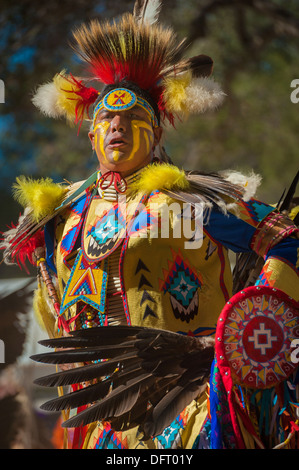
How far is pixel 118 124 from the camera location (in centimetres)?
267

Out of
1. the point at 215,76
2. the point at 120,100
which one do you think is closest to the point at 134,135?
the point at 120,100

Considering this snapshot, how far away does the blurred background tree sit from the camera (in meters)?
5.54

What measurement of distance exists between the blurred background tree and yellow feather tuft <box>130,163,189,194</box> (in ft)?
9.32

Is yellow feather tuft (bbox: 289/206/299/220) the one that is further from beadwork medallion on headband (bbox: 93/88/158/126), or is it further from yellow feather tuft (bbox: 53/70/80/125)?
yellow feather tuft (bbox: 53/70/80/125)

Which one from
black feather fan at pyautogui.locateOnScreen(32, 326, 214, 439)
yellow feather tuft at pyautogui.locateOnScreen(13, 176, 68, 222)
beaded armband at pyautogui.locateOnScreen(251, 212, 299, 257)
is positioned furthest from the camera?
yellow feather tuft at pyautogui.locateOnScreen(13, 176, 68, 222)

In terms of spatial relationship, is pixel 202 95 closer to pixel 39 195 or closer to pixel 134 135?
pixel 134 135

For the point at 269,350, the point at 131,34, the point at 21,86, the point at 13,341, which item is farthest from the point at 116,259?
the point at 21,86

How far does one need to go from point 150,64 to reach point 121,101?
233mm

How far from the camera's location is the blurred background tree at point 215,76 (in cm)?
554

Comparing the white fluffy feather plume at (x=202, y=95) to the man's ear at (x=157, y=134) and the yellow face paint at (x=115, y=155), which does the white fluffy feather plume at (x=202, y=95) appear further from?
the yellow face paint at (x=115, y=155)

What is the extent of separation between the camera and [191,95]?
109 inches

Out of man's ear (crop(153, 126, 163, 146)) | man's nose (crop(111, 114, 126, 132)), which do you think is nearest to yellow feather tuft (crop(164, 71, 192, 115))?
man's ear (crop(153, 126, 163, 146))

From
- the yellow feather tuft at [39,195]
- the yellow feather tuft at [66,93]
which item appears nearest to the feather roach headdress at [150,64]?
the yellow feather tuft at [66,93]
